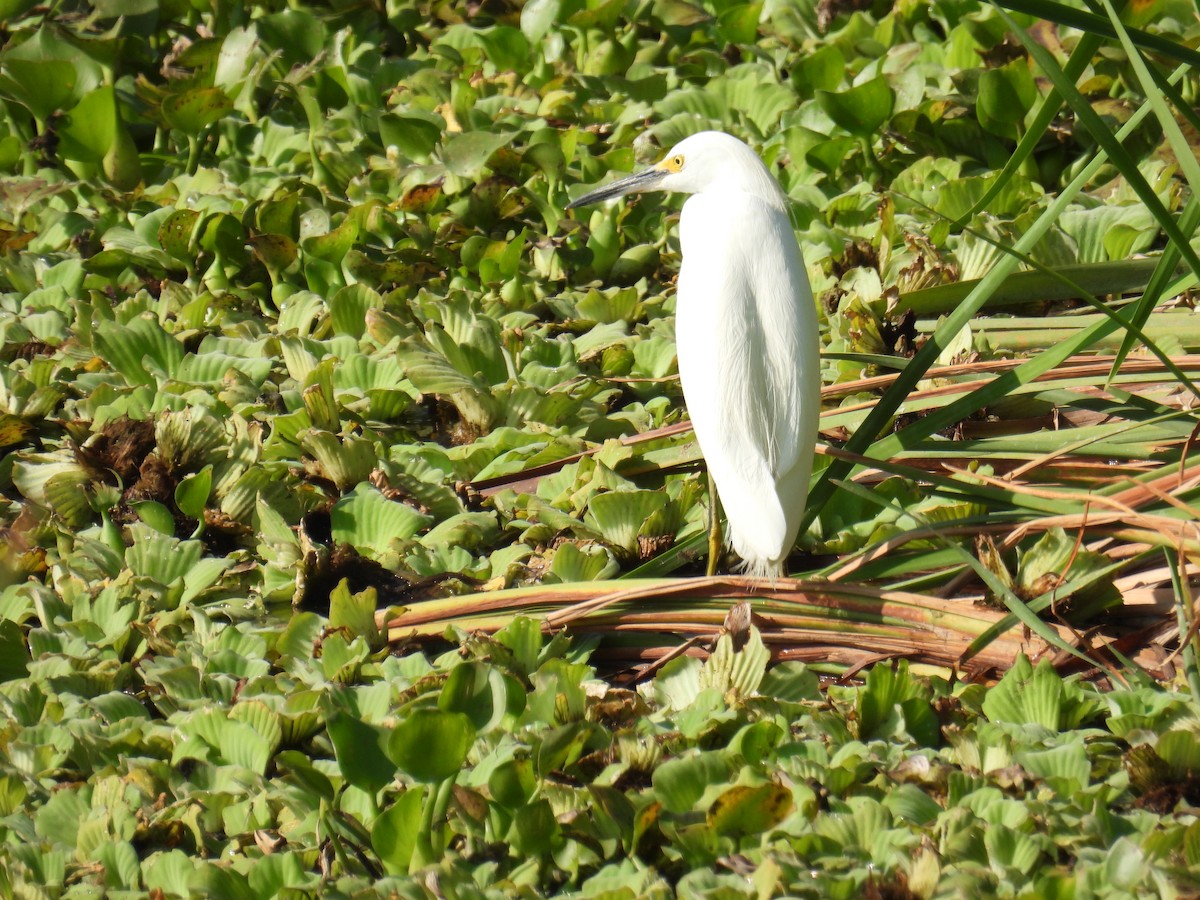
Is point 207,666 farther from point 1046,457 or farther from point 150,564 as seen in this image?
point 1046,457

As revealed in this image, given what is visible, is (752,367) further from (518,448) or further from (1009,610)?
(518,448)

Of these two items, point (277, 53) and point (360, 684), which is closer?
point (360, 684)

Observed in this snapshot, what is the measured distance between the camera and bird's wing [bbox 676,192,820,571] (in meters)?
2.13

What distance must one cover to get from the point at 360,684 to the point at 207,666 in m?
0.25

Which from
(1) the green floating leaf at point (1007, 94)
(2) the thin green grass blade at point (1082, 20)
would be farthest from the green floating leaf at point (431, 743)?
(1) the green floating leaf at point (1007, 94)

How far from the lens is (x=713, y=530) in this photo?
2.30 m

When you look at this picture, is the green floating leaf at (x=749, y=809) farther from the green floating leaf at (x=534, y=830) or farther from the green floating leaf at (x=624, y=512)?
the green floating leaf at (x=624, y=512)

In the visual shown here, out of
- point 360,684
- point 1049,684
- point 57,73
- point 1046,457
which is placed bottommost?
point 360,684

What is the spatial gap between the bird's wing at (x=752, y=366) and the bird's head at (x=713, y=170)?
0.55 ft

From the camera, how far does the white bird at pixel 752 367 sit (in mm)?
2131

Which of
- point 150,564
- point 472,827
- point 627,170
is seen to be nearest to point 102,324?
point 150,564

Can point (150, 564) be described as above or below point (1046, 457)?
below

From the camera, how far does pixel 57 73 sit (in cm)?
351

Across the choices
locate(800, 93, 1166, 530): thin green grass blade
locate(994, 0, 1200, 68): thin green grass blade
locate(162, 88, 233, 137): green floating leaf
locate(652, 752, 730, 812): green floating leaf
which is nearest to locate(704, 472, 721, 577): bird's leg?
locate(800, 93, 1166, 530): thin green grass blade
